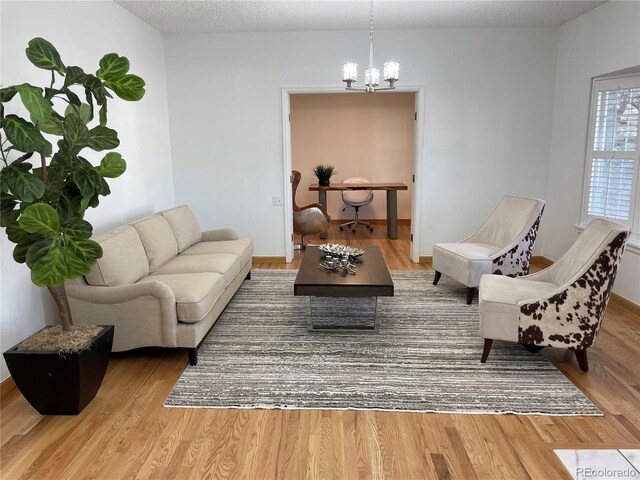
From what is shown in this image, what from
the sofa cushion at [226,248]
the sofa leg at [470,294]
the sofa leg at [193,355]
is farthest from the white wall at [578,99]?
the sofa leg at [193,355]

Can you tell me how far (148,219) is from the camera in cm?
407

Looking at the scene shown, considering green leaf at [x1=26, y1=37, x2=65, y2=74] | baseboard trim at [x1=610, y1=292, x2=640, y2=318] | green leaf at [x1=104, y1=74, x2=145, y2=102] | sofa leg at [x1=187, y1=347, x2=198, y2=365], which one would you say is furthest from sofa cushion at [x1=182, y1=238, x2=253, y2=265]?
baseboard trim at [x1=610, y1=292, x2=640, y2=318]

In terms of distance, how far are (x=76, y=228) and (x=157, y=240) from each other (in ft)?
5.02

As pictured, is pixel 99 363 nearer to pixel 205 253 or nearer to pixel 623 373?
pixel 205 253

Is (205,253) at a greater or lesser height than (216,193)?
lesser

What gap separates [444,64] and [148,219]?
12.1 feet

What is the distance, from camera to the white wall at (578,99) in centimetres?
405

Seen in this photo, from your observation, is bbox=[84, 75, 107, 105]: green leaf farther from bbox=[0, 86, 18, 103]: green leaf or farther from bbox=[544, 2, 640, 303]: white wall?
bbox=[544, 2, 640, 303]: white wall

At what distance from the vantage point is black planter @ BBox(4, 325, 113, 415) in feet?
7.91

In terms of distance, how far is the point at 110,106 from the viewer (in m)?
4.10

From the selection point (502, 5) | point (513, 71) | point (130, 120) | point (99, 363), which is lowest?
point (99, 363)

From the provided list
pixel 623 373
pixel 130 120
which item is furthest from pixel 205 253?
pixel 623 373

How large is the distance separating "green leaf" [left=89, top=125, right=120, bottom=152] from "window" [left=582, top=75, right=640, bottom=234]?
4.29 meters

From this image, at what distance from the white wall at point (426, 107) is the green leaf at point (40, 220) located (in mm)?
3492
